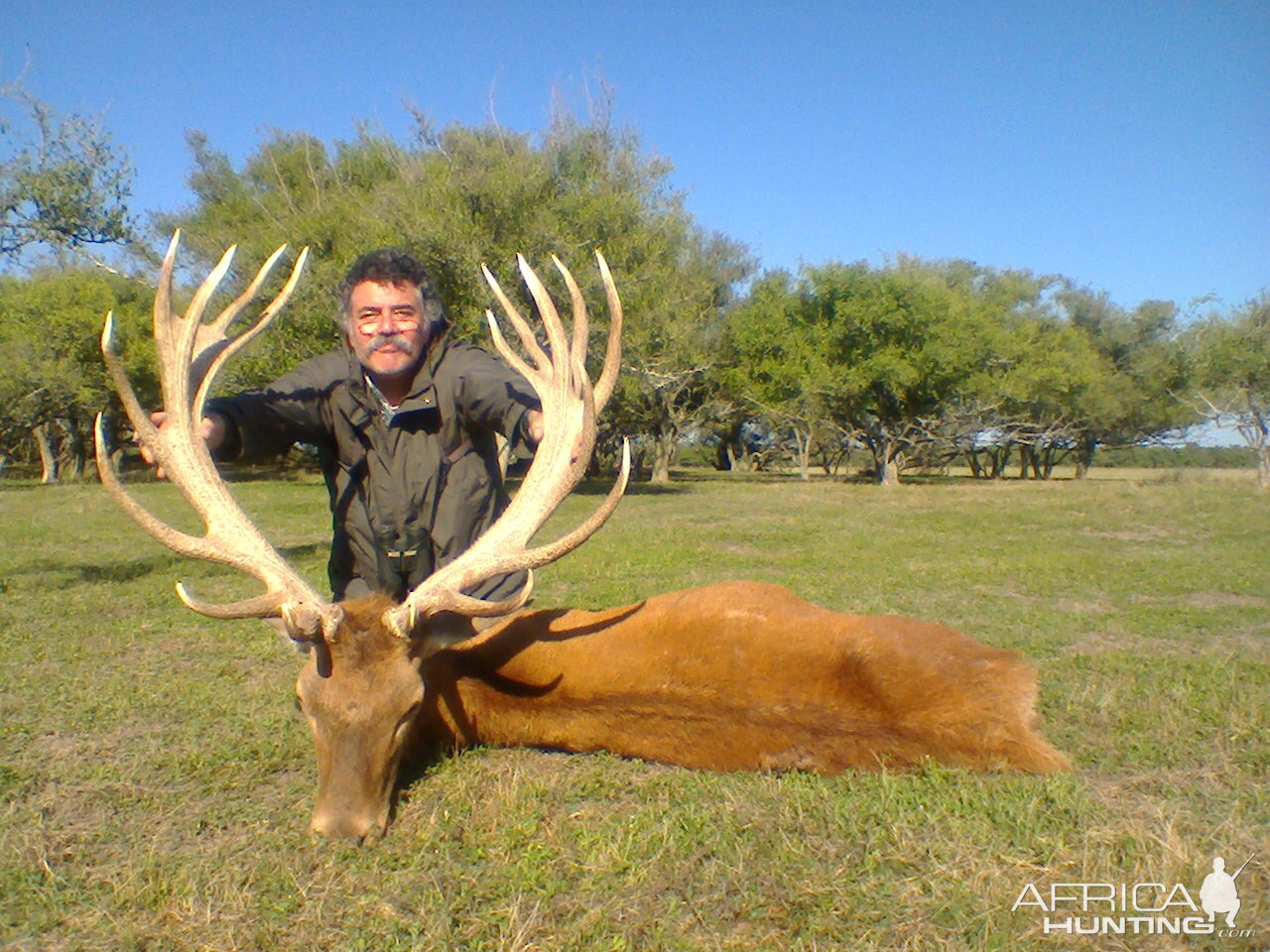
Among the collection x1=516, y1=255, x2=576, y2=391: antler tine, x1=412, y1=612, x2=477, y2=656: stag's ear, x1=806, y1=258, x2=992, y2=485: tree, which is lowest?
x1=412, y1=612, x2=477, y2=656: stag's ear

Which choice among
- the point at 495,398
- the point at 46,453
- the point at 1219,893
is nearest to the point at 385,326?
the point at 495,398

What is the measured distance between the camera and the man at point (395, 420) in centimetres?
395

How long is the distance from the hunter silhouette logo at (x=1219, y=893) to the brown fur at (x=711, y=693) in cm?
74

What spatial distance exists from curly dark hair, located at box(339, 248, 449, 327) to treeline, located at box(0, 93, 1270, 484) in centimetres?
928

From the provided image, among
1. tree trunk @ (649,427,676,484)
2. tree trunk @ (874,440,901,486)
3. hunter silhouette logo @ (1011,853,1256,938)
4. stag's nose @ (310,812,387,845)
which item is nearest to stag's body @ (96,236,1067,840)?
stag's nose @ (310,812,387,845)

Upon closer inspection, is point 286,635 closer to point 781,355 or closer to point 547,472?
point 547,472

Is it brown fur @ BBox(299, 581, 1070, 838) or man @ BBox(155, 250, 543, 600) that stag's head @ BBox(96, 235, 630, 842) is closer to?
brown fur @ BBox(299, 581, 1070, 838)

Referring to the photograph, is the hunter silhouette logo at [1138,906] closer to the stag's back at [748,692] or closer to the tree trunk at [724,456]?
the stag's back at [748,692]

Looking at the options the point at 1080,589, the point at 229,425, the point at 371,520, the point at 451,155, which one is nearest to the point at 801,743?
the point at 371,520

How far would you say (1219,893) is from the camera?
2727 mm

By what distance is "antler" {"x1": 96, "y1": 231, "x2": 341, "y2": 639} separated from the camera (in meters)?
3.37

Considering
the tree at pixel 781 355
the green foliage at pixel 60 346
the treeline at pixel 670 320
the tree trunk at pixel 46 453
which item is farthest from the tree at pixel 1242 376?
the tree trunk at pixel 46 453

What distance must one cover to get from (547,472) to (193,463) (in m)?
1.43

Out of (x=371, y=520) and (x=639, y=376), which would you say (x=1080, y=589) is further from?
(x=639, y=376)
